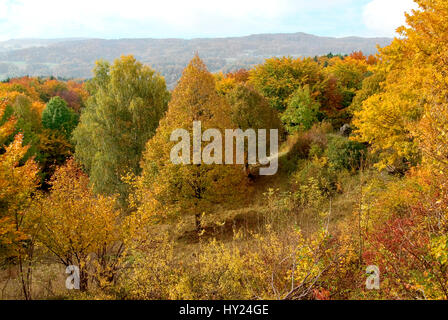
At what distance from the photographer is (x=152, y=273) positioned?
27.3ft

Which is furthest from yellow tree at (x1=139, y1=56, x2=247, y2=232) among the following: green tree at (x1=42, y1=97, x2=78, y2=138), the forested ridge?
green tree at (x1=42, y1=97, x2=78, y2=138)

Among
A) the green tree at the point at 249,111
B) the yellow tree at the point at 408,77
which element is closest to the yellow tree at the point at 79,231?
the yellow tree at the point at 408,77

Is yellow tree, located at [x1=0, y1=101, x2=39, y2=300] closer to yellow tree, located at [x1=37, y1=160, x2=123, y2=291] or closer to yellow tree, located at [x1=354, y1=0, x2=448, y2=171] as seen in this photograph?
yellow tree, located at [x1=37, y1=160, x2=123, y2=291]

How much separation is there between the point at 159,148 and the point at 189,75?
13.2ft

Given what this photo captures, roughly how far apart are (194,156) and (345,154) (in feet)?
33.6

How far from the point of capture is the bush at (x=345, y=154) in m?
18.9

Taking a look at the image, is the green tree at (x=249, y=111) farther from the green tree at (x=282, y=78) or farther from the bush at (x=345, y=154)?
the green tree at (x=282, y=78)

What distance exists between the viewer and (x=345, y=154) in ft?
62.4

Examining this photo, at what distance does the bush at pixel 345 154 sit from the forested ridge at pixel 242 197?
0.35 feet

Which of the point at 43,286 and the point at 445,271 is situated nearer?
the point at 445,271

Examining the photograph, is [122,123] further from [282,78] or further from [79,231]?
[282,78]
